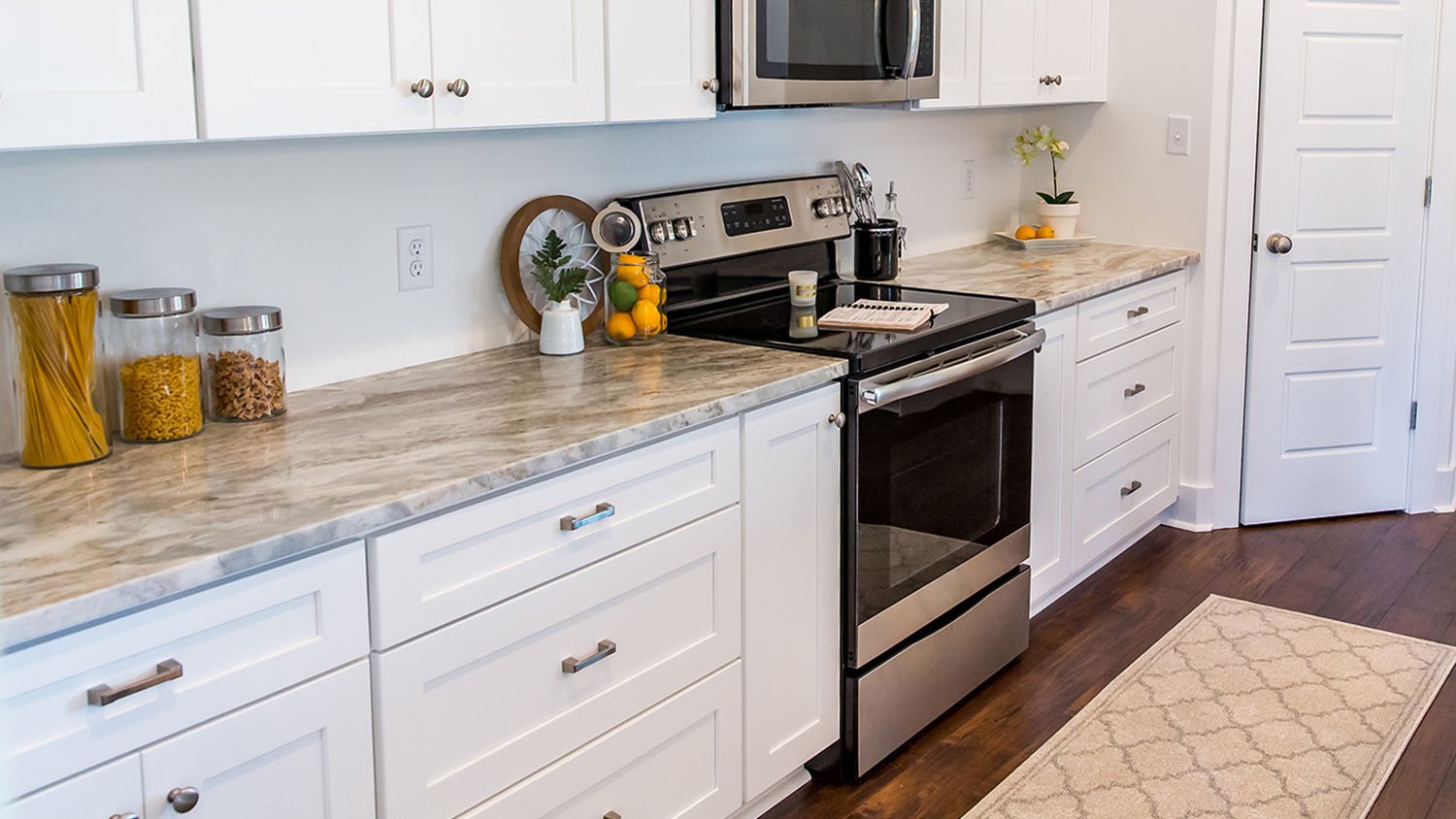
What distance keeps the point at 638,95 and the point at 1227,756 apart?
1.76m

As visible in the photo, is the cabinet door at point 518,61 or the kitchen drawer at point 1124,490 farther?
the kitchen drawer at point 1124,490

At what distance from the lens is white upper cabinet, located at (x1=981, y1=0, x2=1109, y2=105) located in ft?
11.6

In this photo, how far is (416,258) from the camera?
8.04ft

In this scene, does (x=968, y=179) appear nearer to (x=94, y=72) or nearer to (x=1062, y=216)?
(x=1062, y=216)

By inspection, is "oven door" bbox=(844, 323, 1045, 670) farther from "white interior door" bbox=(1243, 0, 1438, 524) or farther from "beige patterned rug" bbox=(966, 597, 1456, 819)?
"white interior door" bbox=(1243, 0, 1438, 524)

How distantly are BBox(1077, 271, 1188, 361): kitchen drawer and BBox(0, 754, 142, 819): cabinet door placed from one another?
2555 mm

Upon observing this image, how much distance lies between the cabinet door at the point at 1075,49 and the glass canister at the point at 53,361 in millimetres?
2732

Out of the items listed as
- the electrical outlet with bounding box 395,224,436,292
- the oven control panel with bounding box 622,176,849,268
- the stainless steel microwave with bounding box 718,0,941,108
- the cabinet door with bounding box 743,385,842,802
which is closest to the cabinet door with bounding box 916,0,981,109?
the stainless steel microwave with bounding box 718,0,941,108

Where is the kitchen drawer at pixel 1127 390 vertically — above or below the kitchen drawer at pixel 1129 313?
below

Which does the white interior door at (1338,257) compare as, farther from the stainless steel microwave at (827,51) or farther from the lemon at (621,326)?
the lemon at (621,326)

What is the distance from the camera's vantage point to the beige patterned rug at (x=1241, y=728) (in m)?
2.62

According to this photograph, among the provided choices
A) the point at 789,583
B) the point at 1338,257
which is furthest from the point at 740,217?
the point at 1338,257

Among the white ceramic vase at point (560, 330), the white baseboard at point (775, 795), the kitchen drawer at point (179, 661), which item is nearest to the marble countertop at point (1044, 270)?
the white ceramic vase at point (560, 330)

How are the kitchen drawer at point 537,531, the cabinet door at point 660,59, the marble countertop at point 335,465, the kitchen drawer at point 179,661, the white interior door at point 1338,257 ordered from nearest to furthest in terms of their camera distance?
1. the kitchen drawer at point 179,661
2. the marble countertop at point 335,465
3. the kitchen drawer at point 537,531
4. the cabinet door at point 660,59
5. the white interior door at point 1338,257
